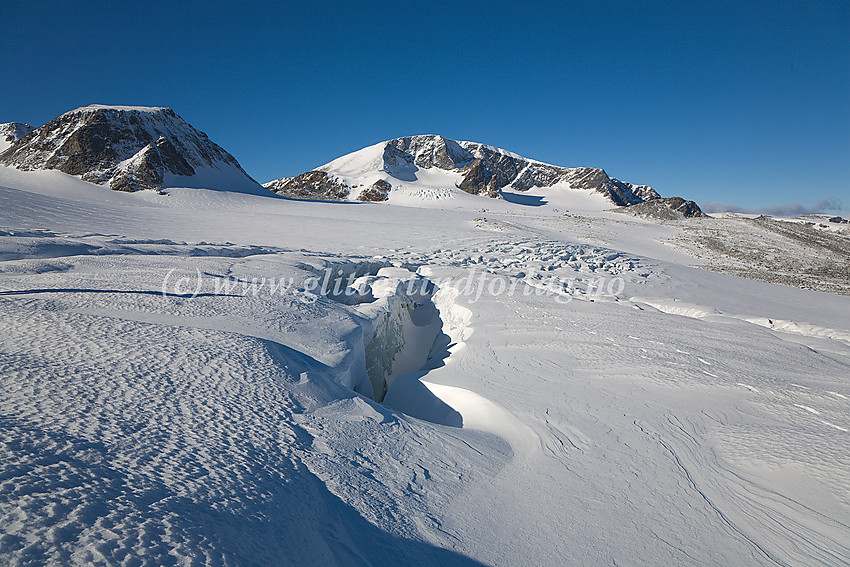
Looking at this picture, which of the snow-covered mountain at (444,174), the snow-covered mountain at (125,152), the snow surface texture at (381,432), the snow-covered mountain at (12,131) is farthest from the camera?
the snow-covered mountain at (444,174)

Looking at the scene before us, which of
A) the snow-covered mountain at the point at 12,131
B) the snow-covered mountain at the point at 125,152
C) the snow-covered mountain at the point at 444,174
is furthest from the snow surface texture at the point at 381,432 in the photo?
the snow-covered mountain at the point at 12,131

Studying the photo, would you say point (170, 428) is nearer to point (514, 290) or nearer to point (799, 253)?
point (514, 290)

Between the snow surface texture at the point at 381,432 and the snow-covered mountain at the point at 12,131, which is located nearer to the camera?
the snow surface texture at the point at 381,432

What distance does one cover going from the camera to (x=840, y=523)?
2.07 meters

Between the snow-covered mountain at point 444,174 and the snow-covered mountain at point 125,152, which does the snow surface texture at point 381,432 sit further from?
the snow-covered mountain at point 444,174

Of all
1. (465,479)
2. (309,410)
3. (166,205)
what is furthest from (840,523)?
(166,205)

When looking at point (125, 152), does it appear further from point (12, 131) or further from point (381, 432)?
point (381, 432)

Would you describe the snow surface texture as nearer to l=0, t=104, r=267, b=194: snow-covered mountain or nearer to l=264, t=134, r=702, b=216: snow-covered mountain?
l=0, t=104, r=267, b=194: snow-covered mountain

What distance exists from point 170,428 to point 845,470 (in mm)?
3962

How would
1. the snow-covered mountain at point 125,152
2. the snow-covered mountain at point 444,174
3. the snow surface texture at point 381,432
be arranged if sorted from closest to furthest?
the snow surface texture at point 381,432, the snow-covered mountain at point 125,152, the snow-covered mountain at point 444,174

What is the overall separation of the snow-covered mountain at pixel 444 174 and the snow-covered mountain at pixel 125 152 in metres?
19.7

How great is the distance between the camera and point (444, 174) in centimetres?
6981

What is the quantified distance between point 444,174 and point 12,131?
55.6m

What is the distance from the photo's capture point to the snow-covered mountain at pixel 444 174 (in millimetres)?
54938
